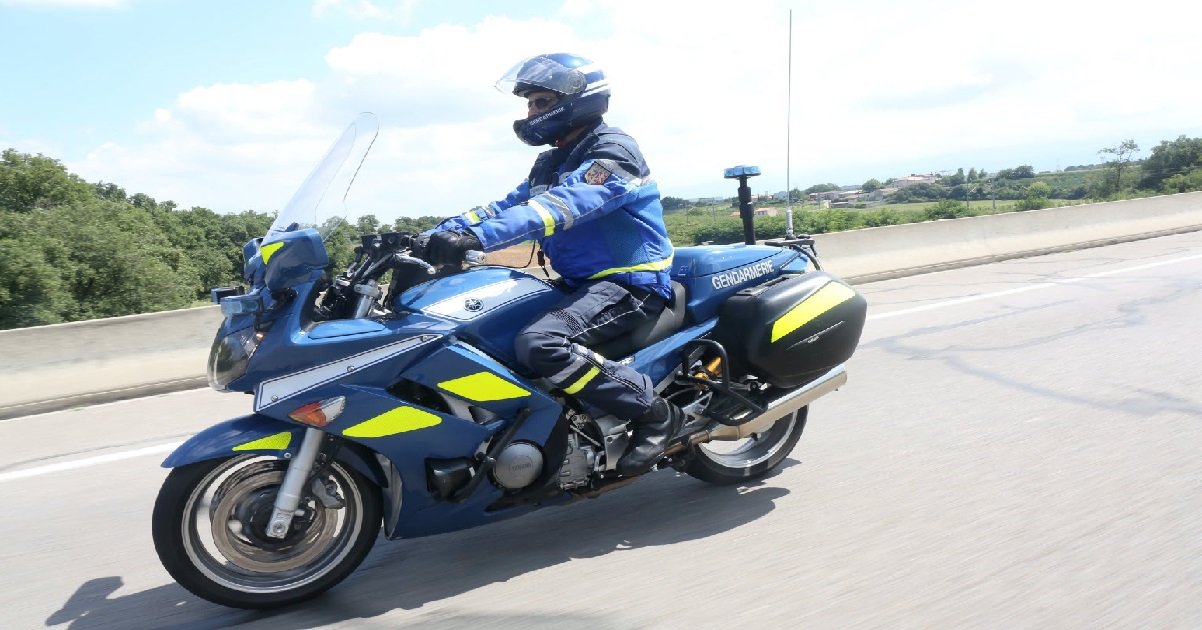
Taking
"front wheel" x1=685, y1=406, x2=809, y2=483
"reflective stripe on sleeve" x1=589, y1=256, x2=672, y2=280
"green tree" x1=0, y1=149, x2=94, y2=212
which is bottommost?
"front wheel" x1=685, y1=406, x2=809, y2=483

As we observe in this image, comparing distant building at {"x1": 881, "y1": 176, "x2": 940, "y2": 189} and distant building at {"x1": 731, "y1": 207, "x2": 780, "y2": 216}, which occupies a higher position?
distant building at {"x1": 881, "y1": 176, "x2": 940, "y2": 189}

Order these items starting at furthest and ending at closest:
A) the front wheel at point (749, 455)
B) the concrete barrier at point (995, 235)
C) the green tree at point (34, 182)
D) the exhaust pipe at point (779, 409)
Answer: the green tree at point (34, 182)
the concrete barrier at point (995, 235)
the front wheel at point (749, 455)
the exhaust pipe at point (779, 409)

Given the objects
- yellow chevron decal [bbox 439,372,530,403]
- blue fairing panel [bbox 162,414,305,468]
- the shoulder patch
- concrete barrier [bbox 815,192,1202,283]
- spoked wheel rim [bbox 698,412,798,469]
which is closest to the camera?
blue fairing panel [bbox 162,414,305,468]

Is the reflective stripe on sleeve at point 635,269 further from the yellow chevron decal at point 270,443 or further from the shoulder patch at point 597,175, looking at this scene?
the yellow chevron decal at point 270,443

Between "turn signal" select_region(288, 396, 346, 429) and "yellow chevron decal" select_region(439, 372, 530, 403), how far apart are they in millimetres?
376

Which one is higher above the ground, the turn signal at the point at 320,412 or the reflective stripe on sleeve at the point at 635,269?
the reflective stripe on sleeve at the point at 635,269

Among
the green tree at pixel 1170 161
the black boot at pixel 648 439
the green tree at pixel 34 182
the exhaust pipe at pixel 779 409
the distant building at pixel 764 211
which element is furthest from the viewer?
the green tree at pixel 34 182

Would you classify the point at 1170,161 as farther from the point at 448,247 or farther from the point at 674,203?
the point at 448,247

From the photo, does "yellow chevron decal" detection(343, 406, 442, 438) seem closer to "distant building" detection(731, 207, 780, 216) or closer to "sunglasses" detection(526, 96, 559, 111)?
Answer: "sunglasses" detection(526, 96, 559, 111)

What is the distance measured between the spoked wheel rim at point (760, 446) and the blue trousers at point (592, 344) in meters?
0.95

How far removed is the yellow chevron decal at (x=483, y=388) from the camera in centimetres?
341

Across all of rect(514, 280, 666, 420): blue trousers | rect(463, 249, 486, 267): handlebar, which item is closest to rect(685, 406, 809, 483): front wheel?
rect(514, 280, 666, 420): blue trousers

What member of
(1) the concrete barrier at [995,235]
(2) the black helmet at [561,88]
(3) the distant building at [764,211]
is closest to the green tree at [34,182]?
(1) the concrete barrier at [995,235]

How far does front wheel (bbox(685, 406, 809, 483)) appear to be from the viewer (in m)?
4.50
